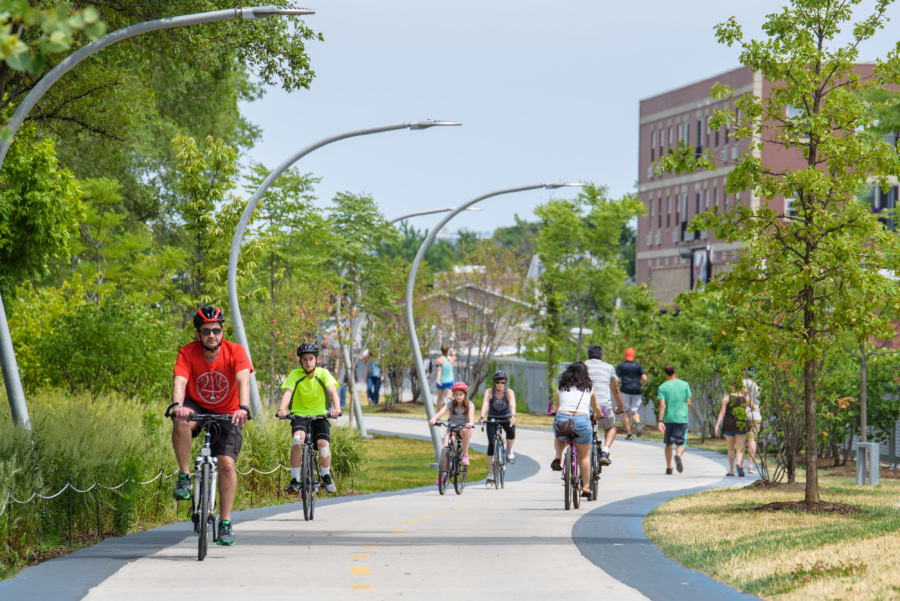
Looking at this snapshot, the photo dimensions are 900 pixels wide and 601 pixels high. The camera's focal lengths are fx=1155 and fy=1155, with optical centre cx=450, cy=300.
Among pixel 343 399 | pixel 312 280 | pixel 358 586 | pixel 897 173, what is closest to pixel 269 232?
pixel 312 280

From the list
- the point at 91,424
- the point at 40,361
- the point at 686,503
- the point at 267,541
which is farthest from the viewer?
the point at 40,361

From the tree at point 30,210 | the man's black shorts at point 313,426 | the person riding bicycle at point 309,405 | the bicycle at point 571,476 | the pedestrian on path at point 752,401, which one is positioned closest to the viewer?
the person riding bicycle at point 309,405

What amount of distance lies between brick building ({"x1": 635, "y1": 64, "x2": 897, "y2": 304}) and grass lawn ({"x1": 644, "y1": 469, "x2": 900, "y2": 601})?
130ft

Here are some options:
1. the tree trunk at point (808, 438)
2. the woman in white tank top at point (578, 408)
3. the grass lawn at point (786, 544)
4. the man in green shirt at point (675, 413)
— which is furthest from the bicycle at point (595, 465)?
the man in green shirt at point (675, 413)

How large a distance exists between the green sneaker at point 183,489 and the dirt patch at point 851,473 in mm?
14831

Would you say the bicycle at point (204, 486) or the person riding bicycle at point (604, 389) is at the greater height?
the person riding bicycle at point (604, 389)

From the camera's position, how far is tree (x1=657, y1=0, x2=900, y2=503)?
1159 centimetres

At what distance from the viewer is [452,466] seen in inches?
625

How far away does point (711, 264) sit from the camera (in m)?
55.0

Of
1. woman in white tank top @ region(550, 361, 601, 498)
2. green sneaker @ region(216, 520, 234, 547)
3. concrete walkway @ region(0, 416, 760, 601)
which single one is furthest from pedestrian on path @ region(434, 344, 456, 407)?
green sneaker @ region(216, 520, 234, 547)

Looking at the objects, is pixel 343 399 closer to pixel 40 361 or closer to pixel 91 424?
pixel 40 361

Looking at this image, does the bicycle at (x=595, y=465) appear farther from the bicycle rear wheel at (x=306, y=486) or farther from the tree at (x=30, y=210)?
the tree at (x=30, y=210)

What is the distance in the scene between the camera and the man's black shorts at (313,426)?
12.0 metres

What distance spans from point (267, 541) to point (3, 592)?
9.97 feet
